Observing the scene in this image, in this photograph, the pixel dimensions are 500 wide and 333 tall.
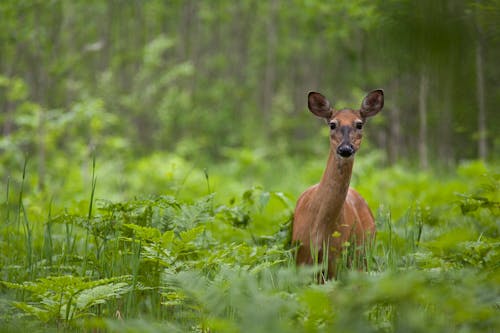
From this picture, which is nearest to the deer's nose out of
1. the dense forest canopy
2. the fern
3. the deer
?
the deer

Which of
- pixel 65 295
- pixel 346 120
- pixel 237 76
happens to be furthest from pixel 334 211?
pixel 237 76

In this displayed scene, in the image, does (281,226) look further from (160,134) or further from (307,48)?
(307,48)

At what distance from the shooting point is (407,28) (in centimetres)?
241

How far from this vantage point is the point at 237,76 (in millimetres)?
24047

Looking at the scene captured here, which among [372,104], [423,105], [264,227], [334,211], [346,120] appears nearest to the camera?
[334,211]

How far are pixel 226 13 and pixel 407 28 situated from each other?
19.9m

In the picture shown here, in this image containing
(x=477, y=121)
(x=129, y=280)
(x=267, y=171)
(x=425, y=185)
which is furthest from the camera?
(x=267, y=171)

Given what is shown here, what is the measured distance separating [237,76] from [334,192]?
20.2 meters

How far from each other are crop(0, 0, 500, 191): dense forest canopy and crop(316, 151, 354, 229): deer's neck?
2.14ft

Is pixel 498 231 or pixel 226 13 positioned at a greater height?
pixel 226 13

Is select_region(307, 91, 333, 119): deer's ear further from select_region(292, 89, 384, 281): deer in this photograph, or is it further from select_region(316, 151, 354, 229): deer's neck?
select_region(316, 151, 354, 229): deer's neck

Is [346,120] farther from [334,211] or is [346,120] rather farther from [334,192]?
[334,211]

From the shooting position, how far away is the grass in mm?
1943

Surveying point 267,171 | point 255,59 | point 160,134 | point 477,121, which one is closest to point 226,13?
point 255,59
